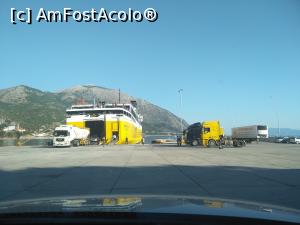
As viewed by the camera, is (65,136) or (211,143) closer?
(211,143)

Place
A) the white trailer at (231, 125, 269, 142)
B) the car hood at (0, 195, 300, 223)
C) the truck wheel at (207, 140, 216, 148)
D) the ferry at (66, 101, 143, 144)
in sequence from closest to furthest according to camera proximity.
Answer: the car hood at (0, 195, 300, 223) → the truck wheel at (207, 140, 216, 148) → the white trailer at (231, 125, 269, 142) → the ferry at (66, 101, 143, 144)

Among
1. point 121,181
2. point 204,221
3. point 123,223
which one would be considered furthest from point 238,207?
point 121,181

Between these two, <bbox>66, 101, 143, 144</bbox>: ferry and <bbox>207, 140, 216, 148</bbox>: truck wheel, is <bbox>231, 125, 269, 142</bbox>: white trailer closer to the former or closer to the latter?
<bbox>207, 140, 216, 148</bbox>: truck wheel

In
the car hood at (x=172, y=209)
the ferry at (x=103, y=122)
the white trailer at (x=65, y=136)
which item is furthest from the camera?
the ferry at (x=103, y=122)

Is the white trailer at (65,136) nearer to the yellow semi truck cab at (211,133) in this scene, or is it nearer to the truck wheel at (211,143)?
the yellow semi truck cab at (211,133)

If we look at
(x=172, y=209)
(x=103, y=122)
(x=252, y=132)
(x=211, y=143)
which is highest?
(x=103, y=122)

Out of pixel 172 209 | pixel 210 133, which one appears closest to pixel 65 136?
pixel 210 133

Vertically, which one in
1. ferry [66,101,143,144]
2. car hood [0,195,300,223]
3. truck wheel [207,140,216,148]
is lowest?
truck wheel [207,140,216,148]

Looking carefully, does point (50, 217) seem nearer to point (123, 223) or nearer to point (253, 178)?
point (123, 223)

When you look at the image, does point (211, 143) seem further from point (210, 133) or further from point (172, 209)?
point (172, 209)

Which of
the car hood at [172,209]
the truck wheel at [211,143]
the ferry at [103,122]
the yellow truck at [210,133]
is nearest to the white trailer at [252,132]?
the yellow truck at [210,133]

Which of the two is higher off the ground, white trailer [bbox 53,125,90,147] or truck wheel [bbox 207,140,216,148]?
white trailer [bbox 53,125,90,147]

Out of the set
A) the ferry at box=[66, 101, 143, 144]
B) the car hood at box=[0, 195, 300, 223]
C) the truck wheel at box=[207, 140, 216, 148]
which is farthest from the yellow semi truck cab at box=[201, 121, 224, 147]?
the car hood at box=[0, 195, 300, 223]

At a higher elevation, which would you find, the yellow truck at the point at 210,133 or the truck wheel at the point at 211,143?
the yellow truck at the point at 210,133
